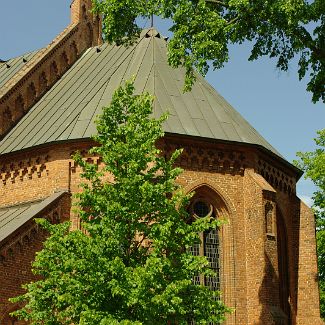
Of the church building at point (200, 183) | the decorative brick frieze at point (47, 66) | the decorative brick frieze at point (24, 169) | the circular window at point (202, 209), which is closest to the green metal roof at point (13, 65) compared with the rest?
the decorative brick frieze at point (47, 66)

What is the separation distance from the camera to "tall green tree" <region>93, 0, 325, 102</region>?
1302 centimetres

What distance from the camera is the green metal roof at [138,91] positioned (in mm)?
19047

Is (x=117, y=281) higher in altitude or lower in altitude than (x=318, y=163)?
lower

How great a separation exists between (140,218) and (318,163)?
17.1 m

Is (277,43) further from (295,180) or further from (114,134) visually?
(295,180)

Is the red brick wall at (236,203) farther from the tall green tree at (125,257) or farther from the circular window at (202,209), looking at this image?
the tall green tree at (125,257)

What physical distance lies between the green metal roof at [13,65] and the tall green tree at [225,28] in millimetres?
11981

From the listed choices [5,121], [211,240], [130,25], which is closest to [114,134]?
[130,25]

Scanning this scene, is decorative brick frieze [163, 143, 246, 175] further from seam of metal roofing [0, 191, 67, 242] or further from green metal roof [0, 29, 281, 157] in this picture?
seam of metal roofing [0, 191, 67, 242]

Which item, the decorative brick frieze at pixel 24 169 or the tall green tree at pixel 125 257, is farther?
the decorative brick frieze at pixel 24 169

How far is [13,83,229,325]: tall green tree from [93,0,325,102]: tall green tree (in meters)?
1.91

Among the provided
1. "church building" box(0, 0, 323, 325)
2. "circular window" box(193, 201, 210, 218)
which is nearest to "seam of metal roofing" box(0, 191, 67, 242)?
"church building" box(0, 0, 323, 325)

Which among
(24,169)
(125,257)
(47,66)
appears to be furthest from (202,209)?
(47,66)

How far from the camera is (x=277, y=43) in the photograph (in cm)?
1407
